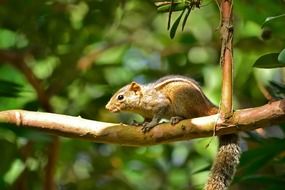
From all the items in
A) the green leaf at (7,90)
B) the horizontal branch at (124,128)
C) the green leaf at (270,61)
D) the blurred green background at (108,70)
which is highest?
the green leaf at (270,61)

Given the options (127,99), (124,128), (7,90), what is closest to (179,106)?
(127,99)

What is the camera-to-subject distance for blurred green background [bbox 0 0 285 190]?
2.89m

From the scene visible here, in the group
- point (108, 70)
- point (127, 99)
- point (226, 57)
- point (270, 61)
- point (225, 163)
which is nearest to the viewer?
point (226, 57)

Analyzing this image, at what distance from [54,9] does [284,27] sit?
118cm

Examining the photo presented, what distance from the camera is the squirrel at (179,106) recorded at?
203 centimetres

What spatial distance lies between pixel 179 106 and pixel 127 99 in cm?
35

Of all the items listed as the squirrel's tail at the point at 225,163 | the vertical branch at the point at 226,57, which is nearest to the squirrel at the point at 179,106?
the squirrel's tail at the point at 225,163

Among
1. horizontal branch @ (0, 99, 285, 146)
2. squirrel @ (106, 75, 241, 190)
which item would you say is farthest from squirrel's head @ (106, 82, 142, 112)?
horizontal branch @ (0, 99, 285, 146)

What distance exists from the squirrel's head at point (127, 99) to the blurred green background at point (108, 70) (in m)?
0.24

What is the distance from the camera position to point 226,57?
5.45 ft

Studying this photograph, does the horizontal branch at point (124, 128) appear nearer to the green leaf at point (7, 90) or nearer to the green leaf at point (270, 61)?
the green leaf at point (7, 90)

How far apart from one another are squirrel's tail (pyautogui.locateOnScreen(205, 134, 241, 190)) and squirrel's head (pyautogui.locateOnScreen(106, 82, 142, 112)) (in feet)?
2.11

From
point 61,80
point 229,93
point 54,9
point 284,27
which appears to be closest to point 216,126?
point 229,93

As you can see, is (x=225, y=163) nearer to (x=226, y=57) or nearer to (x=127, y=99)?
(x=226, y=57)
